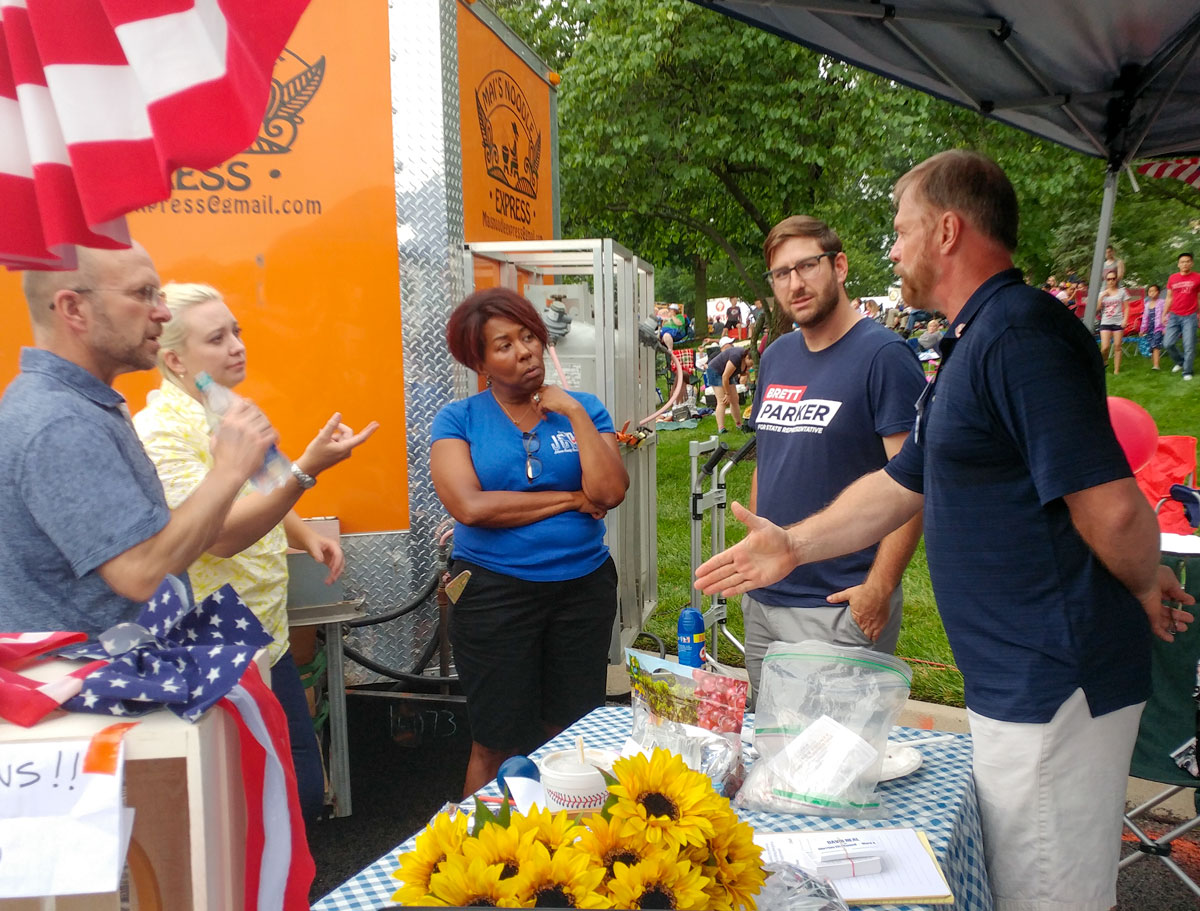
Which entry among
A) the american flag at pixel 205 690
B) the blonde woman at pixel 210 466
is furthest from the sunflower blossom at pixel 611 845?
the blonde woman at pixel 210 466

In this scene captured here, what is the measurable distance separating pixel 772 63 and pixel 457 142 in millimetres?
7847

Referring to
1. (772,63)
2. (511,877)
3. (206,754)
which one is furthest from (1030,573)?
(772,63)

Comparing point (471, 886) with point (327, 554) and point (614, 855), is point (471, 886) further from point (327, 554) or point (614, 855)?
point (327, 554)

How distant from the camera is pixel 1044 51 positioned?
3066 mm

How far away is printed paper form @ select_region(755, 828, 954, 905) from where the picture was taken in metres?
1.46

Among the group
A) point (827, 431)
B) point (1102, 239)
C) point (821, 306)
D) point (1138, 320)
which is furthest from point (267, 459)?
point (1138, 320)

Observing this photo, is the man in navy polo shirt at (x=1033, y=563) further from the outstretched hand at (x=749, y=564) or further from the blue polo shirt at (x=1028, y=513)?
the outstretched hand at (x=749, y=564)

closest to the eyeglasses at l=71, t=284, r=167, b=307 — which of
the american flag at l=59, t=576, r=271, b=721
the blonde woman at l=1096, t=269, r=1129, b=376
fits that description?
the american flag at l=59, t=576, r=271, b=721

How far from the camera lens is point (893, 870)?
5.02 feet

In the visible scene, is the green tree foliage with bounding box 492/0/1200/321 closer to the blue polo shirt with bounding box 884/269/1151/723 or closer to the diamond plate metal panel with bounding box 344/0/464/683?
the diamond plate metal panel with bounding box 344/0/464/683

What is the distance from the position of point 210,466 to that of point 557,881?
2.08m

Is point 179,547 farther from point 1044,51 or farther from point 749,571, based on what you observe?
point 1044,51

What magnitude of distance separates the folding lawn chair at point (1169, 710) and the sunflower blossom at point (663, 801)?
8.09 ft

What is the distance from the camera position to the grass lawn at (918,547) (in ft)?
17.3
